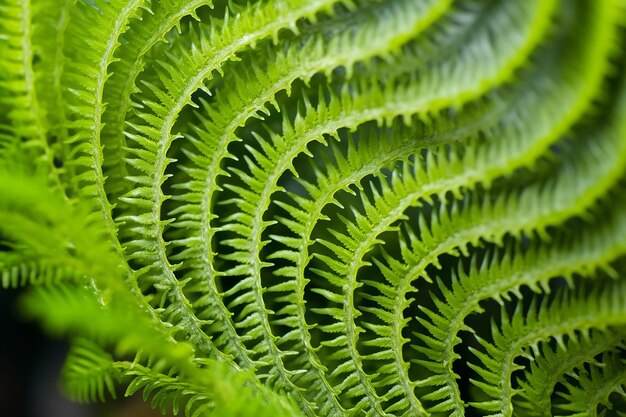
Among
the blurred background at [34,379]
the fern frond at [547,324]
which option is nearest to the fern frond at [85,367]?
the fern frond at [547,324]

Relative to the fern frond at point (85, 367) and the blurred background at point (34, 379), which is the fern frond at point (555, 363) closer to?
the fern frond at point (85, 367)

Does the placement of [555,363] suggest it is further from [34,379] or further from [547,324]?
[34,379]

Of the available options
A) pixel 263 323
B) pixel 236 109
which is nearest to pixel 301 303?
pixel 263 323

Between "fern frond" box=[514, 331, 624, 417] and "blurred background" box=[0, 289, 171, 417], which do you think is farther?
"blurred background" box=[0, 289, 171, 417]

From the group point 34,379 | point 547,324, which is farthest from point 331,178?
point 34,379

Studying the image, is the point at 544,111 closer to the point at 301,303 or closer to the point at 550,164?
the point at 550,164

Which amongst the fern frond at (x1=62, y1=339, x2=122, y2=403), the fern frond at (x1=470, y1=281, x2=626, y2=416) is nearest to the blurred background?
the fern frond at (x1=62, y1=339, x2=122, y2=403)

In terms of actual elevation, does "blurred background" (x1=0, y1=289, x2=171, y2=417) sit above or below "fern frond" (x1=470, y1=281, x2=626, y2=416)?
below

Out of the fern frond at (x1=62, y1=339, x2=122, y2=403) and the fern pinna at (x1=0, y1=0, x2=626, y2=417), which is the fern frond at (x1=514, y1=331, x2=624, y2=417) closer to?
the fern pinna at (x1=0, y1=0, x2=626, y2=417)

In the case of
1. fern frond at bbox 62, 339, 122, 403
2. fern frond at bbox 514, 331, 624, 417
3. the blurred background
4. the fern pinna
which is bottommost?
the blurred background
